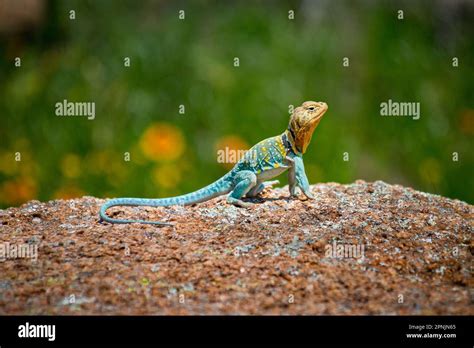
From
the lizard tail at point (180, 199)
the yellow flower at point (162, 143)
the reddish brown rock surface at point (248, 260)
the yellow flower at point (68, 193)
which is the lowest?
the reddish brown rock surface at point (248, 260)

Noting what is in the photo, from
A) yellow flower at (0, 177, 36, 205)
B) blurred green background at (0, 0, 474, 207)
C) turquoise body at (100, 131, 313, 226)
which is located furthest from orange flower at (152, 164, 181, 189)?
turquoise body at (100, 131, 313, 226)

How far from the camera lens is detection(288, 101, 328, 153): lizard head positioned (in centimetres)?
684

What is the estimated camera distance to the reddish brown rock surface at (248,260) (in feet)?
14.9

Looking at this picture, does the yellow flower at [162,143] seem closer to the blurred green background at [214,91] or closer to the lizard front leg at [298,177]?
the blurred green background at [214,91]

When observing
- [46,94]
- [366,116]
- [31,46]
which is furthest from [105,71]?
[366,116]

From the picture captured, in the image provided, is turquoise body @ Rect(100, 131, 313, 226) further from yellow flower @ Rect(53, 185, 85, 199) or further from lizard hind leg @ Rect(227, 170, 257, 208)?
yellow flower @ Rect(53, 185, 85, 199)

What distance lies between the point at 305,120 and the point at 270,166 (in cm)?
65

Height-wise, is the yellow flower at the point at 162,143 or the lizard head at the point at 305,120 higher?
the yellow flower at the point at 162,143

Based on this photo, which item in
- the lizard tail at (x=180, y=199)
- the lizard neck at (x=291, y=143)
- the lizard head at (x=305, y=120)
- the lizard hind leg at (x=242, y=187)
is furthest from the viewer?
the lizard neck at (x=291, y=143)

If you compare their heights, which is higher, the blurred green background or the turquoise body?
the blurred green background

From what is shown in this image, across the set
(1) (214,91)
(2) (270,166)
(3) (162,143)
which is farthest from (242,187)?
(1) (214,91)

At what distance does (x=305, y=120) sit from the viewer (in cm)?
684

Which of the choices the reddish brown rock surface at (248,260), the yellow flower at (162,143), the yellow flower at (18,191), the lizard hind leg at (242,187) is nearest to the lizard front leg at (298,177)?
the reddish brown rock surface at (248,260)

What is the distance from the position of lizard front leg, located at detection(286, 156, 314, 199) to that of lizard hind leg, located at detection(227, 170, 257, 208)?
0.43 meters
